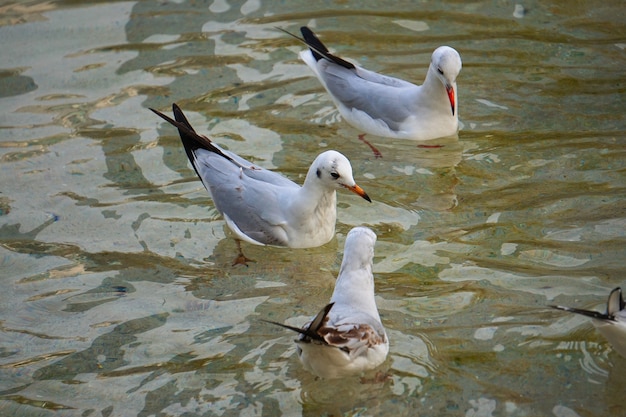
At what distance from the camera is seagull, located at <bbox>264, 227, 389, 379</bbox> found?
4664mm

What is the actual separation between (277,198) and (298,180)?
0.83 m

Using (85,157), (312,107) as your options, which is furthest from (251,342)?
(312,107)

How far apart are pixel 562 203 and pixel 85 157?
12.8 ft

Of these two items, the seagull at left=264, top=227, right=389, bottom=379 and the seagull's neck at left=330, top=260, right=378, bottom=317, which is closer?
the seagull at left=264, top=227, right=389, bottom=379

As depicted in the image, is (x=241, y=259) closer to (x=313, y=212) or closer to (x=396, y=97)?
(x=313, y=212)

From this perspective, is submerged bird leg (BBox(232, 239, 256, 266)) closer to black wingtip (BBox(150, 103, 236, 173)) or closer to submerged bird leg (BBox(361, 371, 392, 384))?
black wingtip (BBox(150, 103, 236, 173))

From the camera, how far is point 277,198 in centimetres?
660

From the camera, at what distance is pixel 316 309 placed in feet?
18.7

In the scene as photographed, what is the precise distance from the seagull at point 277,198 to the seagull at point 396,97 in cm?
154

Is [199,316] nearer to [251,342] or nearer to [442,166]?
[251,342]

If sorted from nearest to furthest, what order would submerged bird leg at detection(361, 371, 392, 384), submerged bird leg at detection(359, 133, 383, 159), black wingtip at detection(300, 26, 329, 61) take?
submerged bird leg at detection(361, 371, 392, 384) < submerged bird leg at detection(359, 133, 383, 159) < black wingtip at detection(300, 26, 329, 61)

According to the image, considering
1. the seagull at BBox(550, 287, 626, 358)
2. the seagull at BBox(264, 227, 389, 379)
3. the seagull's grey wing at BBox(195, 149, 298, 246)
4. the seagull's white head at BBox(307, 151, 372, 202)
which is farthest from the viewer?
the seagull's grey wing at BBox(195, 149, 298, 246)

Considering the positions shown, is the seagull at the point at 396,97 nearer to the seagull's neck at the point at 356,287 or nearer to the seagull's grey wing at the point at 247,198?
the seagull's grey wing at the point at 247,198

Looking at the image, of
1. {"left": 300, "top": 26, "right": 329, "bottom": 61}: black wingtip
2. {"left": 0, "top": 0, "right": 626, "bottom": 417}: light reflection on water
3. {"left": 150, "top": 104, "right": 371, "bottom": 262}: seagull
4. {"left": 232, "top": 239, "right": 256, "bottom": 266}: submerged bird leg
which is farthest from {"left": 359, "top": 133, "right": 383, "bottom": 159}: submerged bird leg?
{"left": 232, "top": 239, "right": 256, "bottom": 266}: submerged bird leg
